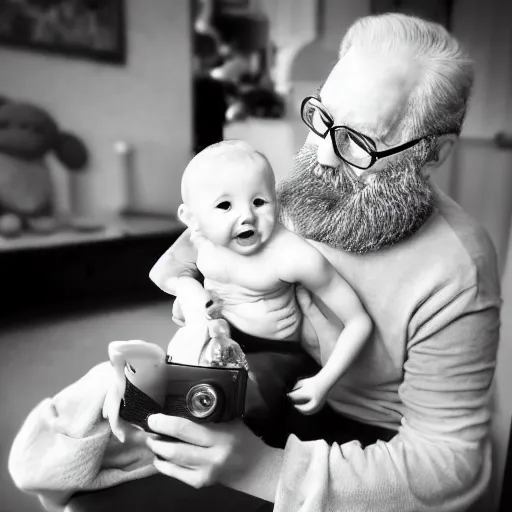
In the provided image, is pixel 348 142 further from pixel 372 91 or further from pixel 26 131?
pixel 26 131

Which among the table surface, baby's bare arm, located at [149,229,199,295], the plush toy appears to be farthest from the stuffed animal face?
baby's bare arm, located at [149,229,199,295]

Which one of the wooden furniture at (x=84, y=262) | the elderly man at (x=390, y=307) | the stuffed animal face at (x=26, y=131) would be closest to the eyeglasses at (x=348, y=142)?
the elderly man at (x=390, y=307)

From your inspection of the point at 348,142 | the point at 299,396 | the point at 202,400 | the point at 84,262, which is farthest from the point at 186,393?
the point at 348,142

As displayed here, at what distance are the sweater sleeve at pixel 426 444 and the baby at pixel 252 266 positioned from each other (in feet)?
0.24

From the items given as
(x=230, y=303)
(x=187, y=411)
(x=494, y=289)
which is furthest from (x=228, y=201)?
(x=494, y=289)

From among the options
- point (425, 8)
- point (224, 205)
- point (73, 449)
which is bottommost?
point (73, 449)

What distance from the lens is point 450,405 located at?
2.07 ft

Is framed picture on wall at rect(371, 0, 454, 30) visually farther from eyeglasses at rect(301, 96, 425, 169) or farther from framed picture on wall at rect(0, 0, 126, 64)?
framed picture on wall at rect(0, 0, 126, 64)

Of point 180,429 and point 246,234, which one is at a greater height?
point 246,234

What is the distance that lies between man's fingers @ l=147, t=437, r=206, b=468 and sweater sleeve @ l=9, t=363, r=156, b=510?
0.22 ft

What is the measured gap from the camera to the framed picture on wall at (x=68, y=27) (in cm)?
64

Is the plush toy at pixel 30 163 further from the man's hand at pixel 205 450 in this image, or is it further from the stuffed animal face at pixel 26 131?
the man's hand at pixel 205 450

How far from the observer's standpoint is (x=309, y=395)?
620 mm

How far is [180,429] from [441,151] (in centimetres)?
45
